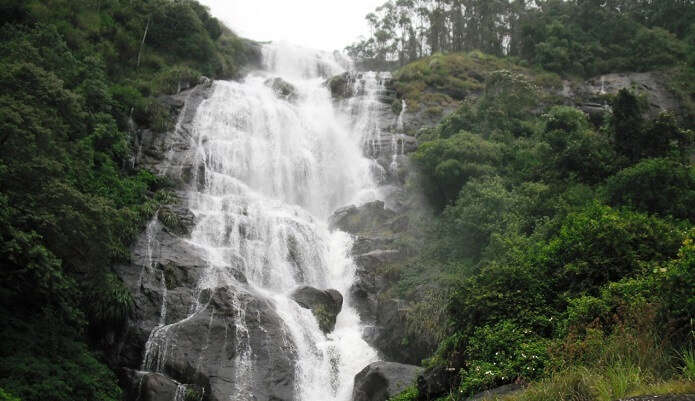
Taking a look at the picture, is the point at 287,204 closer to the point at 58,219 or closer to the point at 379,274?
the point at 379,274

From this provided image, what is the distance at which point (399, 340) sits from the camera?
57.3 feet

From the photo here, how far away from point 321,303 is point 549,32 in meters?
30.0

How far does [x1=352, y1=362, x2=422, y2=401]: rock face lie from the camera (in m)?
13.6

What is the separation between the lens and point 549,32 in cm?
3850

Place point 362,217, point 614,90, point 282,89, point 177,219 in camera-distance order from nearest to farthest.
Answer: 1. point 177,219
2. point 362,217
3. point 614,90
4. point 282,89

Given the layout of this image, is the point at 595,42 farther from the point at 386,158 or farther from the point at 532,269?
the point at 532,269

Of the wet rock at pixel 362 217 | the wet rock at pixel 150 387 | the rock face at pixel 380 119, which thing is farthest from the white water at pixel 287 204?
the wet rock at pixel 150 387

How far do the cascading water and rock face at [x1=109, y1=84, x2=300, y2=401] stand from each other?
0.31ft

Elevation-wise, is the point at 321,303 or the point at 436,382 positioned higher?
the point at 436,382

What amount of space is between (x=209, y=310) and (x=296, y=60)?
3604 centimetres

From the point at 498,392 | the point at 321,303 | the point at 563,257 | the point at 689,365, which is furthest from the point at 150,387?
the point at 689,365

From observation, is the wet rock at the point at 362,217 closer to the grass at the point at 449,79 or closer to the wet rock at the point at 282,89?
the grass at the point at 449,79

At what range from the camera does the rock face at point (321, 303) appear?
18.1 meters

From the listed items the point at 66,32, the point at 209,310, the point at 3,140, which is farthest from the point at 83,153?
the point at 66,32
